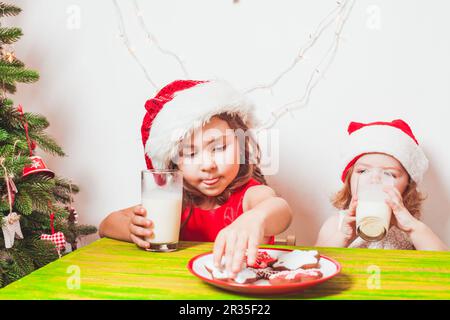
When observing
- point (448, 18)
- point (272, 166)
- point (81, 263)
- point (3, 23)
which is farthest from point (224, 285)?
point (3, 23)

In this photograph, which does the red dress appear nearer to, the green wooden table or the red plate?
the green wooden table

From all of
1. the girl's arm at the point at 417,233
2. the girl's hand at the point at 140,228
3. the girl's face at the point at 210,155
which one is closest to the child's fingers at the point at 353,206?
the girl's arm at the point at 417,233

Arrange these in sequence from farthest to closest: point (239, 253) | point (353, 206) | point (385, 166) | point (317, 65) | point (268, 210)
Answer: point (317, 65), point (385, 166), point (353, 206), point (268, 210), point (239, 253)

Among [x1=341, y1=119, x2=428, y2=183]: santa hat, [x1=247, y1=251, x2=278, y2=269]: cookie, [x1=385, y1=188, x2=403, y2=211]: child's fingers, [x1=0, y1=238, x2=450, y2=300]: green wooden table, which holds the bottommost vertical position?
[x1=0, y1=238, x2=450, y2=300]: green wooden table

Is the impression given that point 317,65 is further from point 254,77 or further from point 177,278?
point 177,278

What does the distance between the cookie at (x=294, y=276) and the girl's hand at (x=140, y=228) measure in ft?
1.16

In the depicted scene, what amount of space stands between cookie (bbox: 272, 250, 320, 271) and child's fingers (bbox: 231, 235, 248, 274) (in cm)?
11

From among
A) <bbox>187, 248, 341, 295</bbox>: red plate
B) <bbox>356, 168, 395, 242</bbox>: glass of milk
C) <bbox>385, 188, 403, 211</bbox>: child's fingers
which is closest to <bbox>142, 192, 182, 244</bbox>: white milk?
<bbox>187, 248, 341, 295</bbox>: red plate

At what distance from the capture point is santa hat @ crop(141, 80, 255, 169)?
1134 mm

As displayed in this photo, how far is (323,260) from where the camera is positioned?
0.82m

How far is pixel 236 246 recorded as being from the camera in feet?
2.29

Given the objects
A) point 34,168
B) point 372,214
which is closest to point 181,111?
point 34,168

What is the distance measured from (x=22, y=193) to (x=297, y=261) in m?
0.72

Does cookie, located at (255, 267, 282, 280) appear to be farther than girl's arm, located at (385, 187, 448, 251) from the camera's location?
No
